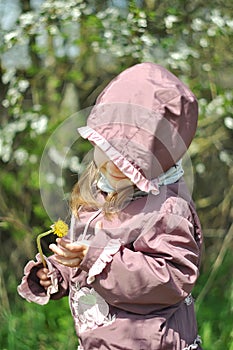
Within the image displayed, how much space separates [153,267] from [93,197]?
30 centimetres

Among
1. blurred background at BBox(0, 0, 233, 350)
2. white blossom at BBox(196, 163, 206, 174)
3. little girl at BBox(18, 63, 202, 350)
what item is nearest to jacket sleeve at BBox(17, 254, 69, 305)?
little girl at BBox(18, 63, 202, 350)

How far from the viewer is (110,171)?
2.02m

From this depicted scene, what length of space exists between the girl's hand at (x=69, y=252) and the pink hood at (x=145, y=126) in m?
0.21

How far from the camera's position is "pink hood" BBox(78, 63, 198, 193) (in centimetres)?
197

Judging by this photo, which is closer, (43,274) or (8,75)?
(43,274)

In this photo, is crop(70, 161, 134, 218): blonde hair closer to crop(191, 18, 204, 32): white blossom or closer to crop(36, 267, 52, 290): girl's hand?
crop(36, 267, 52, 290): girl's hand

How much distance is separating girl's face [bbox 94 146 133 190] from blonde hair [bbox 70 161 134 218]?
0.08ft

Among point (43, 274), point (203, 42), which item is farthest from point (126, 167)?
point (203, 42)

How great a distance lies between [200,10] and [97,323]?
99.5 inches

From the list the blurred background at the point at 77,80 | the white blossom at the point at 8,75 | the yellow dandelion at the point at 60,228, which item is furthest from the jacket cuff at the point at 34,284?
the white blossom at the point at 8,75

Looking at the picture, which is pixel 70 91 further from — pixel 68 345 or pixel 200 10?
pixel 68 345

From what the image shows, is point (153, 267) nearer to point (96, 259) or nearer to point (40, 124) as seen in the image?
point (96, 259)

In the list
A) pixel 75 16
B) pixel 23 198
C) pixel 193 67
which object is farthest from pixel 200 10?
pixel 23 198

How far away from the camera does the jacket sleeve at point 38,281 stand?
2232 mm
